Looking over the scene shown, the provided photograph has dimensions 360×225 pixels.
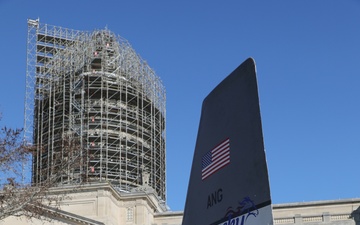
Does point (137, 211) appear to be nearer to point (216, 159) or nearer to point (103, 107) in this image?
point (103, 107)

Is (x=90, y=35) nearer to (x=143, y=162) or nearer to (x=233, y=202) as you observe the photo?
(x=143, y=162)

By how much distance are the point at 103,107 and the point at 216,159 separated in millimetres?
59820

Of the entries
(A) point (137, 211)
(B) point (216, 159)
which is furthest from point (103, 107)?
(B) point (216, 159)

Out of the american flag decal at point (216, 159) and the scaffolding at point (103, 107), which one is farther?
the scaffolding at point (103, 107)

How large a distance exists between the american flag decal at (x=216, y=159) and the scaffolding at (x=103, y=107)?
55.3 m

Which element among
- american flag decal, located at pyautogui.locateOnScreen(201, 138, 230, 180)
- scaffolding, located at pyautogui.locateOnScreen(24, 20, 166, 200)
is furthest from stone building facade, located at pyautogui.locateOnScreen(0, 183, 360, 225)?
american flag decal, located at pyautogui.locateOnScreen(201, 138, 230, 180)

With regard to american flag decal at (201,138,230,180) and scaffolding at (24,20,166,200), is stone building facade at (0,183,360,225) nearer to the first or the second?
scaffolding at (24,20,166,200)

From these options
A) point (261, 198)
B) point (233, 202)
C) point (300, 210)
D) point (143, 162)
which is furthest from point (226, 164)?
point (143, 162)

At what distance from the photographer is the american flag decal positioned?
605 centimetres

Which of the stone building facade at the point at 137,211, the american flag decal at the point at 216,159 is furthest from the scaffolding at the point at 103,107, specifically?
the american flag decal at the point at 216,159

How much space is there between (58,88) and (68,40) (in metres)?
7.81

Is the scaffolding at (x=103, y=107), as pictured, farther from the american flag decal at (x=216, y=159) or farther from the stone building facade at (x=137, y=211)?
the american flag decal at (x=216, y=159)

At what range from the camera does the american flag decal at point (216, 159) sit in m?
Result: 6.05

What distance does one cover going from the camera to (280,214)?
58.8 meters
